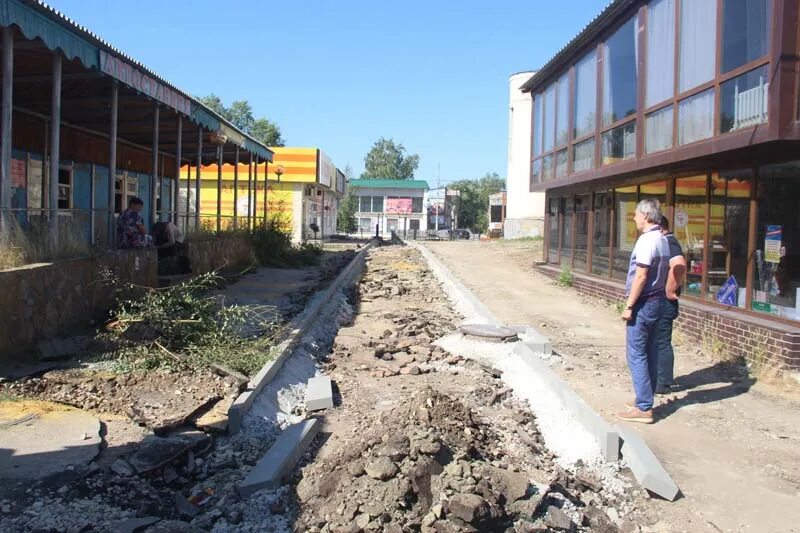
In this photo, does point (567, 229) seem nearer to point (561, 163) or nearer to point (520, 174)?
point (561, 163)

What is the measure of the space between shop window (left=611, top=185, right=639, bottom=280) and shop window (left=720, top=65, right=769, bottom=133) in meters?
3.93

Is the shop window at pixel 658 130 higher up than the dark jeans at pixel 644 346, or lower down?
higher up

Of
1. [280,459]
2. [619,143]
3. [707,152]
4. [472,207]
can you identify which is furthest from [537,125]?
[472,207]

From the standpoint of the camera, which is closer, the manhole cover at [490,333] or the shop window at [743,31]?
the shop window at [743,31]

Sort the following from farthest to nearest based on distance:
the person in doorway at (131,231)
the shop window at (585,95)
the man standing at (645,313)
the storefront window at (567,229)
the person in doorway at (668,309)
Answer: the storefront window at (567,229) → the shop window at (585,95) → the person in doorway at (131,231) → the person in doorway at (668,309) → the man standing at (645,313)

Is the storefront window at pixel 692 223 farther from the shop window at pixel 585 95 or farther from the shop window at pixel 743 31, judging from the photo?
the shop window at pixel 585 95

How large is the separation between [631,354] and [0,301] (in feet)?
18.6

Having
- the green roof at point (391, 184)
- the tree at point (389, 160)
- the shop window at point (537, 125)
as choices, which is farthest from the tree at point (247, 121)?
the shop window at point (537, 125)

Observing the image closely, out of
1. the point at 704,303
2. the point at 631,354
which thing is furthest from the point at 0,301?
the point at 704,303

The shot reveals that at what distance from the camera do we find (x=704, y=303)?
10125 mm

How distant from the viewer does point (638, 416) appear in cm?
600

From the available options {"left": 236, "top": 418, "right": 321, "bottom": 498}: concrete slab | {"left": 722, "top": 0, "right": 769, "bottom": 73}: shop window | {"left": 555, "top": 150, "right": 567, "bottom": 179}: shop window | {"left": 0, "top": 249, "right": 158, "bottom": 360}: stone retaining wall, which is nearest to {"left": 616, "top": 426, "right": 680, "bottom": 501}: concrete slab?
{"left": 236, "top": 418, "right": 321, "bottom": 498}: concrete slab

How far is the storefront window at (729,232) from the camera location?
925 cm

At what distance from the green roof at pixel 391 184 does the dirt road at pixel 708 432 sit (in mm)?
63120
